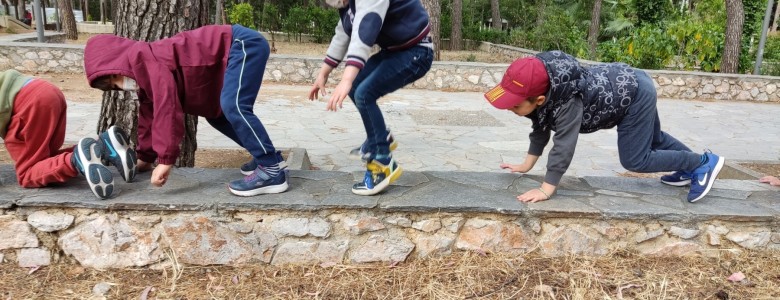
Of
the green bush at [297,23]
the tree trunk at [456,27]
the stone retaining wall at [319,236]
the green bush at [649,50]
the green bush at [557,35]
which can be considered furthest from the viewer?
the green bush at [297,23]

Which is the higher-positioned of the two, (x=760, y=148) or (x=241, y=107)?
(x=241, y=107)

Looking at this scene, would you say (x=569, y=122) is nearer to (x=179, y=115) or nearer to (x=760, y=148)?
(x=179, y=115)

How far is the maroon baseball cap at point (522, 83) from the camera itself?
2502 mm

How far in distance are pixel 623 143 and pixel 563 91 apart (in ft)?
1.81

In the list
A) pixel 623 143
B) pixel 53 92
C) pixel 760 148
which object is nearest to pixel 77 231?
pixel 53 92

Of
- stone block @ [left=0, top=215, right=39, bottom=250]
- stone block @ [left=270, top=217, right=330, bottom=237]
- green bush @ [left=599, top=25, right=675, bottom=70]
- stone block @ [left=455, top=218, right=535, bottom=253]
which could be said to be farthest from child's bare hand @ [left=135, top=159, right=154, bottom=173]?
green bush @ [left=599, top=25, right=675, bottom=70]

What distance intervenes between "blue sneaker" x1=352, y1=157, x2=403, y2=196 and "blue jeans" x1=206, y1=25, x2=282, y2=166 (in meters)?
A: 0.46

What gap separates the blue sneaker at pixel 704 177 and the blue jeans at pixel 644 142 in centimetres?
4

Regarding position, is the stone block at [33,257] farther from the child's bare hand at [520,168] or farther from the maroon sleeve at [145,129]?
the child's bare hand at [520,168]

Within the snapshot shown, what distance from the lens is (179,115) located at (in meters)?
2.46

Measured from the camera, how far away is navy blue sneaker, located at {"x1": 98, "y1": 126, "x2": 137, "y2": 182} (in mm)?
2660

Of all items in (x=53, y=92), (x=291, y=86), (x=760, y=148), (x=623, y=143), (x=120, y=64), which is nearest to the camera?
(x=120, y=64)

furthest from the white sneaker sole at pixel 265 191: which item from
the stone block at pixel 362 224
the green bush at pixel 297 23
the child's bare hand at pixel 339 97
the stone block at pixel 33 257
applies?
the green bush at pixel 297 23

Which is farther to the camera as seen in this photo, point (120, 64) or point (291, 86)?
point (291, 86)
